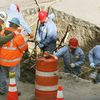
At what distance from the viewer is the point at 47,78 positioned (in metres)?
11.7

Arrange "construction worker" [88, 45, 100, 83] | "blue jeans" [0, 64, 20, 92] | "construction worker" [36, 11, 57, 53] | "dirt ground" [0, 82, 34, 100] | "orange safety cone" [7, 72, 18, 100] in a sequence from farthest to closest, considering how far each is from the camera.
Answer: "construction worker" [36, 11, 57, 53], "construction worker" [88, 45, 100, 83], "dirt ground" [0, 82, 34, 100], "blue jeans" [0, 64, 20, 92], "orange safety cone" [7, 72, 18, 100]

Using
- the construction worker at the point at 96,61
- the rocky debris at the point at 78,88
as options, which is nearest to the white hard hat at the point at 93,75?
the construction worker at the point at 96,61

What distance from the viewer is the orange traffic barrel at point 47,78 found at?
1159cm

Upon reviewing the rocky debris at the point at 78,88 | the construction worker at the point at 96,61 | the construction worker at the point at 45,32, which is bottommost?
the rocky debris at the point at 78,88

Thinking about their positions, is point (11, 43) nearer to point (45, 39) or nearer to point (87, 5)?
point (45, 39)

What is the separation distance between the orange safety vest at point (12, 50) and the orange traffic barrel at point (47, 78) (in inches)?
21.0

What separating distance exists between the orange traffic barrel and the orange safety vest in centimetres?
53

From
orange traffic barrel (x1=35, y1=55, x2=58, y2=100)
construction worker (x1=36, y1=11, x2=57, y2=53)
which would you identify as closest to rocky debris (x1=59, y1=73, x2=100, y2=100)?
orange traffic barrel (x1=35, y1=55, x2=58, y2=100)

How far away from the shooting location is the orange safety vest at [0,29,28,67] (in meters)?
11.9

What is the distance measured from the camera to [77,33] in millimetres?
19531

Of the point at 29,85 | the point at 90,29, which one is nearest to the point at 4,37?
the point at 29,85

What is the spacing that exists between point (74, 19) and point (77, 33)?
1.66 ft

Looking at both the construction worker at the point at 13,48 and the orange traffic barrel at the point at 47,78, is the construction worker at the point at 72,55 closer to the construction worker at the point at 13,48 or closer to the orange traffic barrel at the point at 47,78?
the construction worker at the point at 13,48

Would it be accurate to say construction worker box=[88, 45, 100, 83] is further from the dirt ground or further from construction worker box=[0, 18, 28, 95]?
construction worker box=[0, 18, 28, 95]
